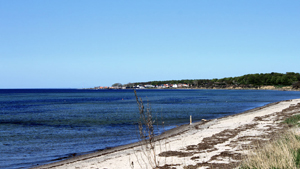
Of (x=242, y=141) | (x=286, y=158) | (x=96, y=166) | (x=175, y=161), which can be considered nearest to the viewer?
(x=286, y=158)

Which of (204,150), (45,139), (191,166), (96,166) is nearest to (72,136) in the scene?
(45,139)

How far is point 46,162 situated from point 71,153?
7.33 feet

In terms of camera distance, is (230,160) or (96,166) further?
(96,166)

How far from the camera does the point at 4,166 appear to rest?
49.0 feet

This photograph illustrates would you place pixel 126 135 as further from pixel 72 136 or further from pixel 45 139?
pixel 45 139

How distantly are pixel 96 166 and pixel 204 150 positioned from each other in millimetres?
5255

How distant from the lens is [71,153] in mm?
17703

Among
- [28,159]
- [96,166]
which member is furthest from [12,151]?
Answer: [96,166]

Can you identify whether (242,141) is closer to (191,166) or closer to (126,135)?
(191,166)

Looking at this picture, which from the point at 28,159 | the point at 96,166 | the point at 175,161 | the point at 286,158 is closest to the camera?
the point at 286,158

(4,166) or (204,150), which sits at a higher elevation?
(204,150)

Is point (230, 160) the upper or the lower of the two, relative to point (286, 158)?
lower

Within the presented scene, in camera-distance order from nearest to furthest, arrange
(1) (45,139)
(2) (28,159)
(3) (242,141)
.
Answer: (3) (242,141)
(2) (28,159)
(1) (45,139)

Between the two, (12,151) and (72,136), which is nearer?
(12,151)
